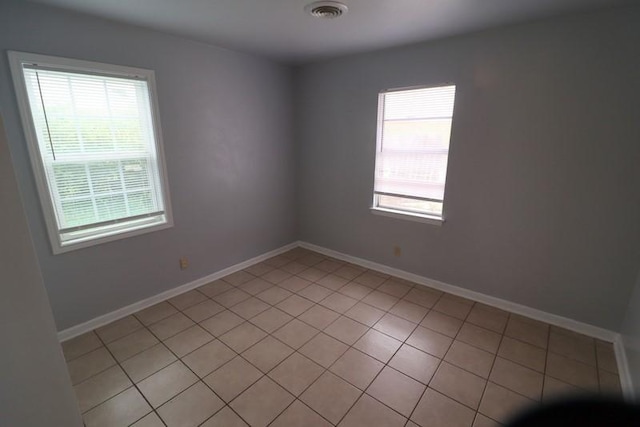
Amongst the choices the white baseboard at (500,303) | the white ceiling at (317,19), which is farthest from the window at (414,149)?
the white baseboard at (500,303)

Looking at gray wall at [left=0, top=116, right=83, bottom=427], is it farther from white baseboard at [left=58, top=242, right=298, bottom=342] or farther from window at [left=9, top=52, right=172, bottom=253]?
window at [left=9, top=52, right=172, bottom=253]

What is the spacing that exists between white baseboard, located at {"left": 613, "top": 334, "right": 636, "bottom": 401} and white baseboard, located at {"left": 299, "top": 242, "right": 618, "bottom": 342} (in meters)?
0.07

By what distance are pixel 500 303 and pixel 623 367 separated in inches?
31.8

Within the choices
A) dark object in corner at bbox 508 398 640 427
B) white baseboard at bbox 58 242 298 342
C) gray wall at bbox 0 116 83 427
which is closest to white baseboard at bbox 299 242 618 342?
white baseboard at bbox 58 242 298 342

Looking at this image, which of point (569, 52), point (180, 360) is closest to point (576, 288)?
point (569, 52)

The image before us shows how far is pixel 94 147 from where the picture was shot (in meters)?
2.12

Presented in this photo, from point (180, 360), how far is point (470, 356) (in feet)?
6.69

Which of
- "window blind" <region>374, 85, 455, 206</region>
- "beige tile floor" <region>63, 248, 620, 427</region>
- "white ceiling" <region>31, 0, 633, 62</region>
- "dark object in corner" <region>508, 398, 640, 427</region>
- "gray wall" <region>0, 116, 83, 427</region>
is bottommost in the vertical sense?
"beige tile floor" <region>63, 248, 620, 427</region>

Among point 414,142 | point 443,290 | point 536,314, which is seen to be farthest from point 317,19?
point 536,314

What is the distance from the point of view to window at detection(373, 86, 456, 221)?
259 centimetres

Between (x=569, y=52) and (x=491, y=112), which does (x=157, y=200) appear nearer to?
(x=491, y=112)

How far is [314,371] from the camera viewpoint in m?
1.87

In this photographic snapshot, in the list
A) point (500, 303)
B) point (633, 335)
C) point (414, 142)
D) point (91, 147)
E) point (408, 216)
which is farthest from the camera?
point (408, 216)

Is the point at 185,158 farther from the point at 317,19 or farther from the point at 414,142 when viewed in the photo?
the point at 414,142
